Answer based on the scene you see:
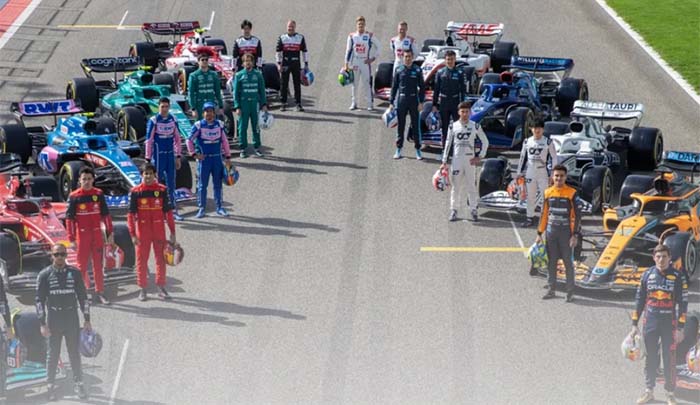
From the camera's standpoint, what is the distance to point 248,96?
1052 inches

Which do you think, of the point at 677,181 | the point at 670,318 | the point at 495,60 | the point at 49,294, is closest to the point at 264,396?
the point at 49,294

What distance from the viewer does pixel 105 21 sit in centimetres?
3891

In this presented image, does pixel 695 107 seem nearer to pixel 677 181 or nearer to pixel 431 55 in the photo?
pixel 431 55

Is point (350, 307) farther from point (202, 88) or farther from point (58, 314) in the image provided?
point (202, 88)

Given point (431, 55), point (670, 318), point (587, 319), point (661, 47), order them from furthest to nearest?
point (661, 47), point (431, 55), point (587, 319), point (670, 318)

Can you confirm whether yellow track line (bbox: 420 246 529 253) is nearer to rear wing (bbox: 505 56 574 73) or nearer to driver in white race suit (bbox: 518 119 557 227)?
driver in white race suit (bbox: 518 119 557 227)

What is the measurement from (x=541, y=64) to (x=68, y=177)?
11450 mm

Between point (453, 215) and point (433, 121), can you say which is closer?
point (453, 215)

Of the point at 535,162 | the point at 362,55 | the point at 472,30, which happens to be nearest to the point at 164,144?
the point at 535,162

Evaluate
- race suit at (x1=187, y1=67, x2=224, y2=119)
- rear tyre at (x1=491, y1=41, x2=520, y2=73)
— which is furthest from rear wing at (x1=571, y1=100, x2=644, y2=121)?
race suit at (x1=187, y1=67, x2=224, y2=119)

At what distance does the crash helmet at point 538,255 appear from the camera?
20266 millimetres

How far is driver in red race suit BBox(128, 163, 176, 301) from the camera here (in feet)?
64.5

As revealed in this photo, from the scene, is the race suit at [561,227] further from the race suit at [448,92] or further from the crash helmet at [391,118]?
the crash helmet at [391,118]

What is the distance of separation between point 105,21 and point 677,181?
69.3 feet
